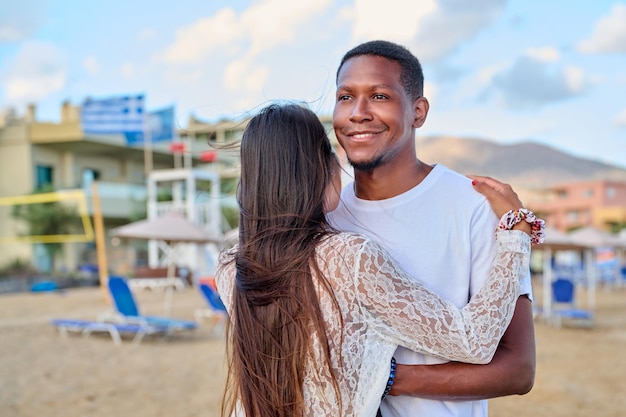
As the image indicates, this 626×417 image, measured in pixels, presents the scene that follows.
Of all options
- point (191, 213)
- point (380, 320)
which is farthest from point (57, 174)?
point (380, 320)

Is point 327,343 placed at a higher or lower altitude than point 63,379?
higher

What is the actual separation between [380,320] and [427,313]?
0.11 metres

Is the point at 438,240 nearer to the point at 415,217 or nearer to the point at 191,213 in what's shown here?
the point at 415,217

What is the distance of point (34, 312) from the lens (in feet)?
51.1

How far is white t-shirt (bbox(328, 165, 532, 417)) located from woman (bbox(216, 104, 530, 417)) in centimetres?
8

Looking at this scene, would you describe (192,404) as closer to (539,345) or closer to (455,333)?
(455,333)

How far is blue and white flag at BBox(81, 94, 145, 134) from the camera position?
80.0 ft

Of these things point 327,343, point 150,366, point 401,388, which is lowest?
point 150,366

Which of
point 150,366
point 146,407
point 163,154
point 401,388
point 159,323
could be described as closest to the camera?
point 401,388

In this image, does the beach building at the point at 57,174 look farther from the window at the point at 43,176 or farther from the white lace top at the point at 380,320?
the white lace top at the point at 380,320

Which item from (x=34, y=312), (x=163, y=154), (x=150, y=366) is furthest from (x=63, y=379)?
(x=163, y=154)

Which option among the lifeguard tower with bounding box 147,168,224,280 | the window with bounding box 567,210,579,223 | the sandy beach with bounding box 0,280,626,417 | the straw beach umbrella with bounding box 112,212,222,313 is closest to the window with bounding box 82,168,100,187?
the lifeguard tower with bounding box 147,168,224,280

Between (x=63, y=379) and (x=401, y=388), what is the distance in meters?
7.03

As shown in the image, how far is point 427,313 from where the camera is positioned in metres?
1.58
